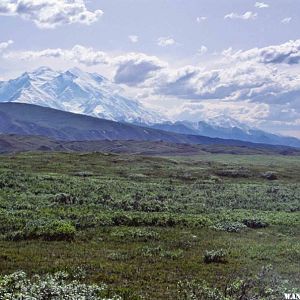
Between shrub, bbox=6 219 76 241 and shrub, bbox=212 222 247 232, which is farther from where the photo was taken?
shrub, bbox=212 222 247 232

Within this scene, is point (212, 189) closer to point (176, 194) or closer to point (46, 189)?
point (176, 194)

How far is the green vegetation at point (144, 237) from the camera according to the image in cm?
2062

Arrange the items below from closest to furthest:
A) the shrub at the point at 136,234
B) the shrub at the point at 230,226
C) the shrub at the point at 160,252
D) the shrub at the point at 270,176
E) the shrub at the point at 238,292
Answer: the shrub at the point at 238,292 → the shrub at the point at 160,252 → the shrub at the point at 136,234 → the shrub at the point at 230,226 → the shrub at the point at 270,176

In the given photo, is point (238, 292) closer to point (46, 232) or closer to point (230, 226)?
point (46, 232)

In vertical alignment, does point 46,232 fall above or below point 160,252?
below

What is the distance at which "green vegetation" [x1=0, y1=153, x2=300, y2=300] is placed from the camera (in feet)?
67.7

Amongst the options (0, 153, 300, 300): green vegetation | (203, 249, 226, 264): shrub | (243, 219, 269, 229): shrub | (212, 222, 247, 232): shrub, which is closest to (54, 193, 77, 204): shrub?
(0, 153, 300, 300): green vegetation

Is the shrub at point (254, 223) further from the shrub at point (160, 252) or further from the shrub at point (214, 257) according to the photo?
the shrub at point (214, 257)

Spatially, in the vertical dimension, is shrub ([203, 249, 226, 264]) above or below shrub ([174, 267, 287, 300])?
below

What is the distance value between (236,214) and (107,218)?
41.7ft

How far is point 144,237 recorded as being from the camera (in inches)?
1193

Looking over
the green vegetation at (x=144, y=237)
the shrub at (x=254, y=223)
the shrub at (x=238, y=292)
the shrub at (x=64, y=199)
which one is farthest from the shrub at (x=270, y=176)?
the shrub at (x=238, y=292)

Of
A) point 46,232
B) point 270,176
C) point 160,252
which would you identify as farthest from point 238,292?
point 270,176

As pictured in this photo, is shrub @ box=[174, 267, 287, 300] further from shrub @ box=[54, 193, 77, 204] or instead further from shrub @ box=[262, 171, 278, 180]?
shrub @ box=[262, 171, 278, 180]
